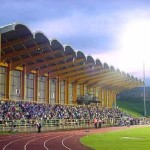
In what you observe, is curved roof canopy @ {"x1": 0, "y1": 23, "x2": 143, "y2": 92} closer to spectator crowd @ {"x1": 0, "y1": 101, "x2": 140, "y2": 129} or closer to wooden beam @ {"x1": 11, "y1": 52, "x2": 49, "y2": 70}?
wooden beam @ {"x1": 11, "y1": 52, "x2": 49, "y2": 70}

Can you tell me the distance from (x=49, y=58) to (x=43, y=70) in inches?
162

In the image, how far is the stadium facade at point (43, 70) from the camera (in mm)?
48625

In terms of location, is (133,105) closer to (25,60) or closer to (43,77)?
(43,77)

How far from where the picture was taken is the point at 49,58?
2330 inches

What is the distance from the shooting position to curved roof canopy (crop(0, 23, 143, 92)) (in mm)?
46812

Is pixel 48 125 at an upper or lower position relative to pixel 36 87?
lower

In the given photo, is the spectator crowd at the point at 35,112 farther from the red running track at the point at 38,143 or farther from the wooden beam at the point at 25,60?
the red running track at the point at 38,143

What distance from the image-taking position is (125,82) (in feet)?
310

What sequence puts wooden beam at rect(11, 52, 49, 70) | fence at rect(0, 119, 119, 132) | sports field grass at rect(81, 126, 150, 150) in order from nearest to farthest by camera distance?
sports field grass at rect(81, 126, 150, 150)
fence at rect(0, 119, 119, 132)
wooden beam at rect(11, 52, 49, 70)

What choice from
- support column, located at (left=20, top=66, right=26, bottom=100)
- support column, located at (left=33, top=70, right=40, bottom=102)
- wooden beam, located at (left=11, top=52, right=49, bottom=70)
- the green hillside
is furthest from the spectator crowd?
the green hillside

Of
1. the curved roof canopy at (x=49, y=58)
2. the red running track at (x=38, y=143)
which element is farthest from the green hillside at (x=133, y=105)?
the red running track at (x=38, y=143)

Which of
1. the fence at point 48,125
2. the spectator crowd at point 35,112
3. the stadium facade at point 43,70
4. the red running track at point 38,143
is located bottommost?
the red running track at point 38,143

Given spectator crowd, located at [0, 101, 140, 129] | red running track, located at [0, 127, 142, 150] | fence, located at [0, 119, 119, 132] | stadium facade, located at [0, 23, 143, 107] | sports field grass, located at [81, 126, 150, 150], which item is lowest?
sports field grass, located at [81, 126, 150, 150]

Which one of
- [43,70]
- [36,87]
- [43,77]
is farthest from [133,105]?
[36,87]
